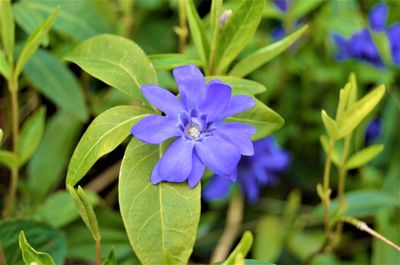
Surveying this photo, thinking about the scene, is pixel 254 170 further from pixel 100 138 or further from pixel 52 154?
pixel 100 138

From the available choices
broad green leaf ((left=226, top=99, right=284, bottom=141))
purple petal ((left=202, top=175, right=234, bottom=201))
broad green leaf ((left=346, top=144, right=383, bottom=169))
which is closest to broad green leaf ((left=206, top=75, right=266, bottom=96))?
broad green leaf ((left=226, top=99, right=284, bottom=141))

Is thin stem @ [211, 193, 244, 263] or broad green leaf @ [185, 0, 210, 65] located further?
thin stem @ [211, 193, 244, 263]

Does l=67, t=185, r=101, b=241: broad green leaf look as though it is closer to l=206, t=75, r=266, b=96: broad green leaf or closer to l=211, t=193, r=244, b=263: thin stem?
l=206, t=75, r=266, b=96: broad green leaf

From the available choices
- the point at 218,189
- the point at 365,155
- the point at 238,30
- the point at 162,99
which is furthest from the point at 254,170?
the point at 162,99

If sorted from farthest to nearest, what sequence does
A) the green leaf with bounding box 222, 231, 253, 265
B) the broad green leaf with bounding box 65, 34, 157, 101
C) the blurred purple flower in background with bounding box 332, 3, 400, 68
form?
the blurred purple flower in background with bounding box 332, 3, 400, 68
the broad green leaf with bounding box 65, 34, 157, 101
the green leaf with bounding box 222, 231, 253, 265

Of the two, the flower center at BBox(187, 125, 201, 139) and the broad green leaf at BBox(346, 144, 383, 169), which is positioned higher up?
the flower center at BBox(187, 125, 201, 139)

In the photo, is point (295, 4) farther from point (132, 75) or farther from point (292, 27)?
point (132, 75)

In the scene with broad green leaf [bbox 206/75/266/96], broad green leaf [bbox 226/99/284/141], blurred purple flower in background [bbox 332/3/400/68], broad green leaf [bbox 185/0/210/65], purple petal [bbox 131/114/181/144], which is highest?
blurred purple flower in background [bbox 332/3/400/68]
